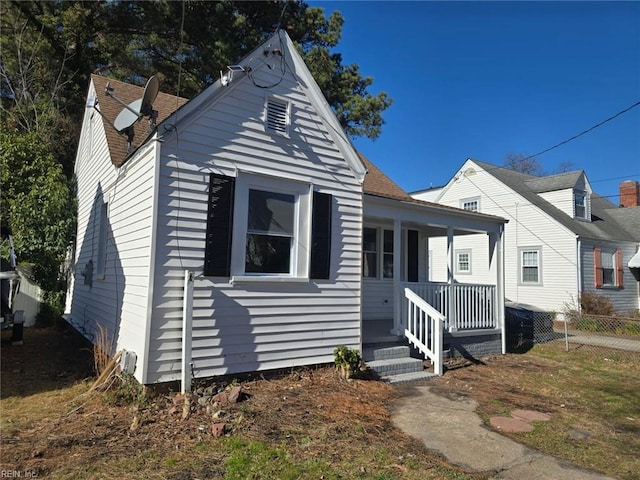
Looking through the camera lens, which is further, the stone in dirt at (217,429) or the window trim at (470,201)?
the window trim at (470,201)

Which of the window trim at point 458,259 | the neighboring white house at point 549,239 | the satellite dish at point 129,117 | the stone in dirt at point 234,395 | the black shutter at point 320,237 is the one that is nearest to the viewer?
the stone in dirt at point 234,395

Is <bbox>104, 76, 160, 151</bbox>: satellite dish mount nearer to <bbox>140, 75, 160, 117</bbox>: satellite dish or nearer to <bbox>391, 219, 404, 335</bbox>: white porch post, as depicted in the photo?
<bbox>140, 75, 160, 117</bbox>: satellite dish

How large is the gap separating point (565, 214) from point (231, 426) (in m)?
19.8

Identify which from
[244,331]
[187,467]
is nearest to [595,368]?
[244,331]

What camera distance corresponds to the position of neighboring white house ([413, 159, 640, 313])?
708 inches

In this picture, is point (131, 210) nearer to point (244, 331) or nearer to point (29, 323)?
point (244, 331)

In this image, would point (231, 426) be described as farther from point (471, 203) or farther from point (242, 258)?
point (471, 203)

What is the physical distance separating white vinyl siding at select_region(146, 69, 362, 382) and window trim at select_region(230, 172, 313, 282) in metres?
0.07

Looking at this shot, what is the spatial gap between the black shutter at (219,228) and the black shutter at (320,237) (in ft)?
4.90

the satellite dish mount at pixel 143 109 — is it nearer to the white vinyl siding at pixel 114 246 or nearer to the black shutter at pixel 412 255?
the white vinyl siding at pixel 114 246

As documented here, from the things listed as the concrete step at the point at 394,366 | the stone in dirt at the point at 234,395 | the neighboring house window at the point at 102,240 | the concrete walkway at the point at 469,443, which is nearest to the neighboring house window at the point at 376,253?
the concrete step at the point at 394,366

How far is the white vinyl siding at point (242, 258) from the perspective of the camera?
5.72m

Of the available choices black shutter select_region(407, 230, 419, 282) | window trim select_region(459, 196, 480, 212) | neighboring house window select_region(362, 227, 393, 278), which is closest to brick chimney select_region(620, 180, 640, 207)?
window trim select_region(459, 196, 480, 212)

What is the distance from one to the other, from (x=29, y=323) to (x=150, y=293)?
9.23 meters
